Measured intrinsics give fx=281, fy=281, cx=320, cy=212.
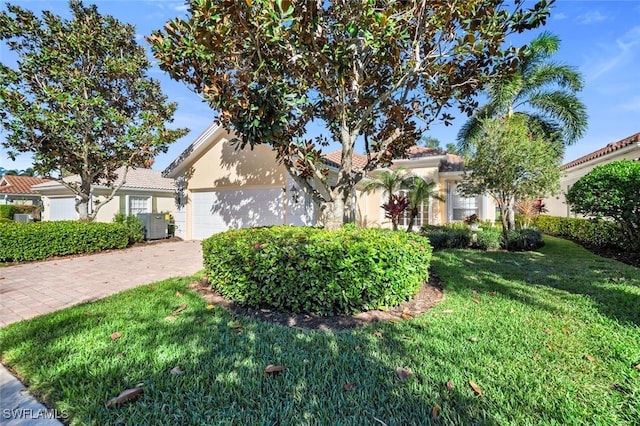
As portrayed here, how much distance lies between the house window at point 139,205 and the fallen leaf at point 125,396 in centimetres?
1796

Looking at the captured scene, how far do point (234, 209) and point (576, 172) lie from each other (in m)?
19.5

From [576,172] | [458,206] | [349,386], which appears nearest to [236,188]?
[349,386]

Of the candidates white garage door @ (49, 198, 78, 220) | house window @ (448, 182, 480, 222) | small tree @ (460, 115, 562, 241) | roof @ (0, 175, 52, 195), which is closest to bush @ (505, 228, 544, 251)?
small tree @ (460, 115, 562, 241)

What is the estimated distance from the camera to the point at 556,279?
5.89m

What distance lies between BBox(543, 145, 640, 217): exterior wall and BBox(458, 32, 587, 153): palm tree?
5.66 feet

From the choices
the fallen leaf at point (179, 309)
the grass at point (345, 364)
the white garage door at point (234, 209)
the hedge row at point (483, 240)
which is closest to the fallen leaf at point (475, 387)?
the grass at point (345, 364)

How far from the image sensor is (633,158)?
11.4 m

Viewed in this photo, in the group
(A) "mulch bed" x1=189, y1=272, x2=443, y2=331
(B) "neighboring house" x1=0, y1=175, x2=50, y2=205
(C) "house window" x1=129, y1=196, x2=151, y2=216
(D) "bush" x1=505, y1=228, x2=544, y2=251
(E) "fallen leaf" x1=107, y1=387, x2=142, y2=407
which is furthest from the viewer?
(B) "neighboring house" x1=0, y1=175, x2=50, y2=205

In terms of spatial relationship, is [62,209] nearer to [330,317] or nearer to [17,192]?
[17,192]

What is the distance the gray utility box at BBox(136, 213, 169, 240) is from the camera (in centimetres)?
1391

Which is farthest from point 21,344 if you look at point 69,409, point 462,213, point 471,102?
point 462,213

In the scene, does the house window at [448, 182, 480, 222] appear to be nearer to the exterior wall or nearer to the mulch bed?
the exterior wall

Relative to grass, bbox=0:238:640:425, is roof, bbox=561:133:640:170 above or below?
above

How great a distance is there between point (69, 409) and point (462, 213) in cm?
1730
